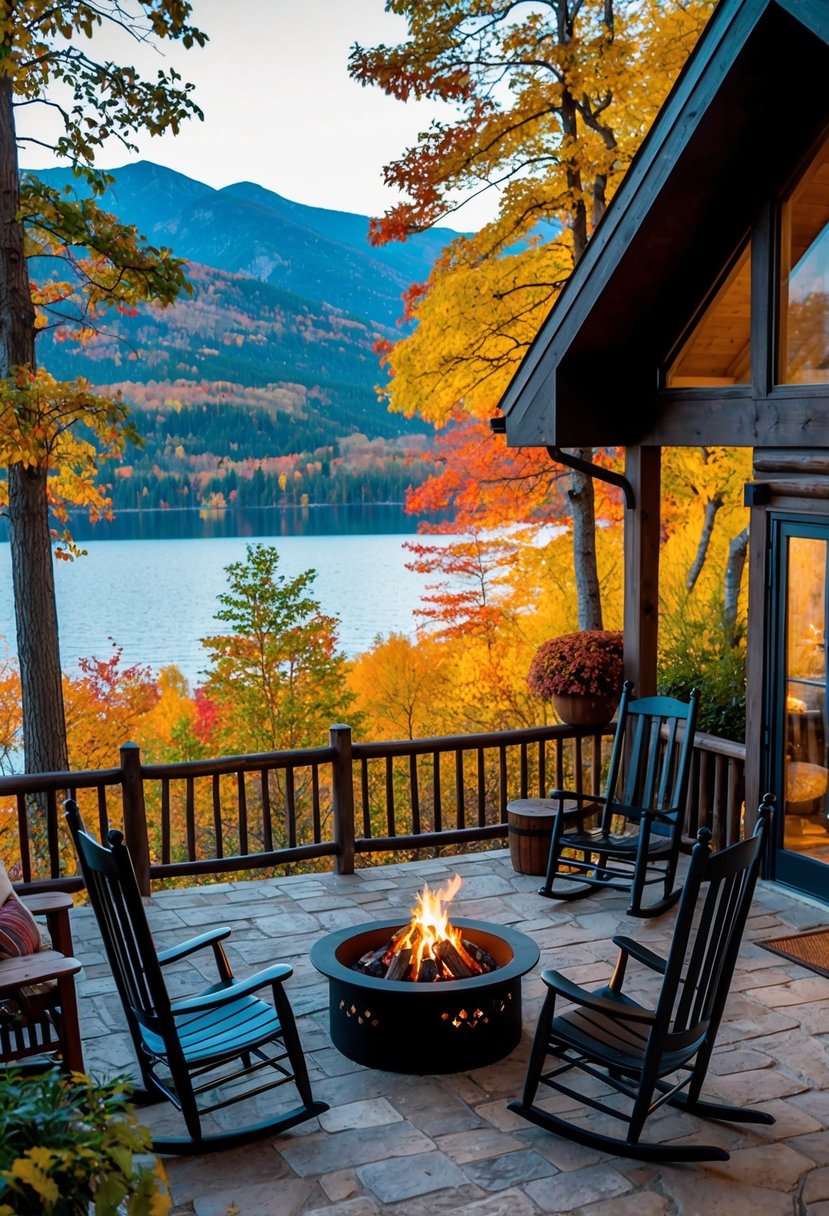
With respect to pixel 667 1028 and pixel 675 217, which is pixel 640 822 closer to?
pixel 667 1028

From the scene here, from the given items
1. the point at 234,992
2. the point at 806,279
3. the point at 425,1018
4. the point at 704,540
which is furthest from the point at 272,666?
the point at 234,992

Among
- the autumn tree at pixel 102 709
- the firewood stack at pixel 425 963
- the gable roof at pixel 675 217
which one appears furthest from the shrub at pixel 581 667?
the autumn tree at pixel 102 709

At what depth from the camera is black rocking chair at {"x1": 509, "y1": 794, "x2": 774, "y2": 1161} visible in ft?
11.7

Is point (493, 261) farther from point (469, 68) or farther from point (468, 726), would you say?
point (468, 726)

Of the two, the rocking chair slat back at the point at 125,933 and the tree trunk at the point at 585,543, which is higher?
the tree trunk at the point at 585,543

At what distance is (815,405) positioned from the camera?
588cm

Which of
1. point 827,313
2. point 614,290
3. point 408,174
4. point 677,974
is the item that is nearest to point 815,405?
point 827,313

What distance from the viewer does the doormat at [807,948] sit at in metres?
5.44

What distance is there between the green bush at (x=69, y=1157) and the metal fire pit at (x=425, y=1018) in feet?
7.50

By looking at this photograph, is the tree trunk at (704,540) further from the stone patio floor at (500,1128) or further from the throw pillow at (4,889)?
the throw pillow at (4,889)

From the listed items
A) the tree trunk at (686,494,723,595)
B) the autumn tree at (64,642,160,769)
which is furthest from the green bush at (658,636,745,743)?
the autumn tree at (64,642,160,769)

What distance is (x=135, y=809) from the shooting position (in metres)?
6.39

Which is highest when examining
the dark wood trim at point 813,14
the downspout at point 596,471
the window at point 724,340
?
the dark wood trim at point 813,14

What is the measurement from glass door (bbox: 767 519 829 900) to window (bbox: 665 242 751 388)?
3.39ft
